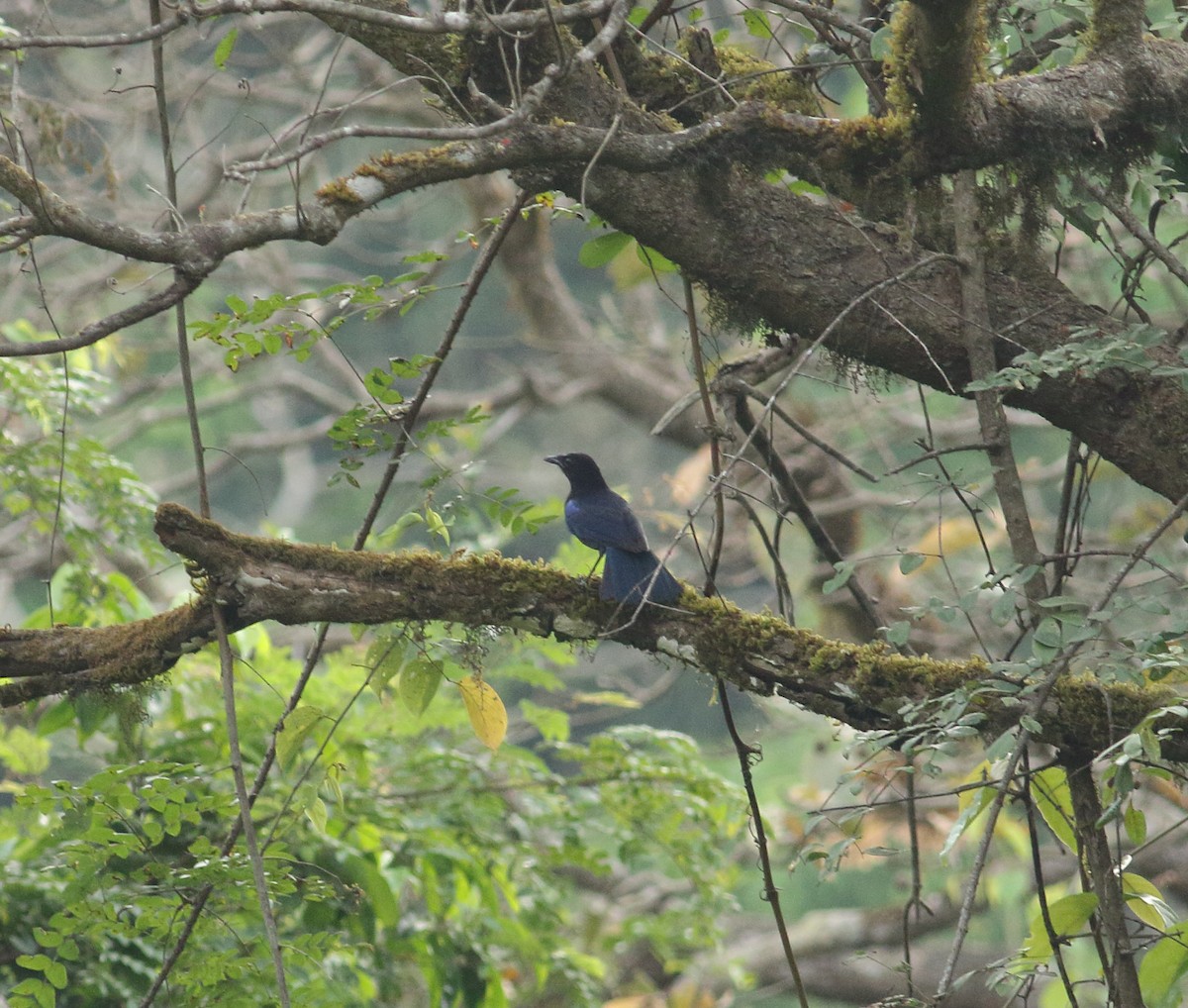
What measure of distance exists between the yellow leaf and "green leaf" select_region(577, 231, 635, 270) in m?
1.08

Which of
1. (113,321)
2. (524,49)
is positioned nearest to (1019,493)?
(524,49)

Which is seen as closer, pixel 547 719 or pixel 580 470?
pixel 580 470

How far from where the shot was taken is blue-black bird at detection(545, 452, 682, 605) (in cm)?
267

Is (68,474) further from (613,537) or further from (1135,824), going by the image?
(1135,824)

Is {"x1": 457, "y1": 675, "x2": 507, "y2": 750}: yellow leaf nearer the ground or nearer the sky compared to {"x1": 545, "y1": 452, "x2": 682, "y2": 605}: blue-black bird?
nearer the ground

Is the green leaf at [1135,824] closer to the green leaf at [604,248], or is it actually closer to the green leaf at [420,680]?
the green leaf at [420,680]

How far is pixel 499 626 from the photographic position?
2.69 m

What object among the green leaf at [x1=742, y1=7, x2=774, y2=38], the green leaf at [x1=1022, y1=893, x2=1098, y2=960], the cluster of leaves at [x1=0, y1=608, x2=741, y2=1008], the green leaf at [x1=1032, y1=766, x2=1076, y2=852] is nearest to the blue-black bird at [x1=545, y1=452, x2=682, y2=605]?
the cluster of leaves at [x1=0, y1=608, x2=741, y2=1008]

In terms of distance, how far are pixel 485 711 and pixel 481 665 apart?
23cm

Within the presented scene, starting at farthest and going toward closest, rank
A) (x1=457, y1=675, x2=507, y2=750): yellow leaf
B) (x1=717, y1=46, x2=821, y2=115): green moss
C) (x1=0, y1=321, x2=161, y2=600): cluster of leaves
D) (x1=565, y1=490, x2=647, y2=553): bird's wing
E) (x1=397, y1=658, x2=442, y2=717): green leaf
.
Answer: (x1=0, y1=321, x2=161, y2=600): cluster of leaves < (x1=565, y1=490, x2=647, y2=553): bird's wing < (x1=717, y1=46, x2=821, y2=115): green moss < (x1=457, y1=675, x2=507, y2=750): yellow leaf < (x1=397, y1=658, x2=442, y2=717): green leaf

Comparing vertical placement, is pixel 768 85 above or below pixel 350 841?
above

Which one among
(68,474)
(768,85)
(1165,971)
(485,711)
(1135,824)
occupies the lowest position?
(1165,971)

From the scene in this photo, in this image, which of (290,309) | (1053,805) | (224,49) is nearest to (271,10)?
(224,49)

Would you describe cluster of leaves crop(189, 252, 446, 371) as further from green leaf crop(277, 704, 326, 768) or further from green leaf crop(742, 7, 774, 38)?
green leaf crop(742, 7, 774, 38)
